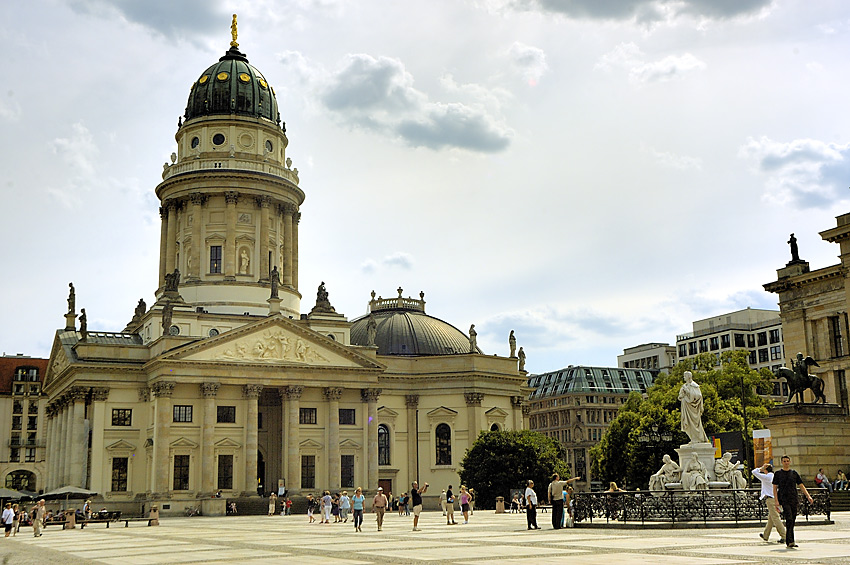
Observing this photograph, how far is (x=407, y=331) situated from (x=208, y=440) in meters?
23.5

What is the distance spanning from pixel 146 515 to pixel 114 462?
666 centimetres

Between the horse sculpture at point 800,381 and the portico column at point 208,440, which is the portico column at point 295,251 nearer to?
the portico column at point 208,440

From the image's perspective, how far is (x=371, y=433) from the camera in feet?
249

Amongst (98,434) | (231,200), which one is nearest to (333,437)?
(98,434)

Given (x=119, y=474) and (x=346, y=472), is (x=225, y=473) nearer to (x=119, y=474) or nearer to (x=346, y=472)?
(x=119, y=474)

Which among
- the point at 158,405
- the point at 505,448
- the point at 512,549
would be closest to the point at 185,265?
the point at 158,405

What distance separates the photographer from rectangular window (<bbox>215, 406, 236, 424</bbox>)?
71.8m

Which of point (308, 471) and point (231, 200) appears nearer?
point (308, 471)

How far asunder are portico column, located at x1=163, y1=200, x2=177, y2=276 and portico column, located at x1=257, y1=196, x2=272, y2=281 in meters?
7.82

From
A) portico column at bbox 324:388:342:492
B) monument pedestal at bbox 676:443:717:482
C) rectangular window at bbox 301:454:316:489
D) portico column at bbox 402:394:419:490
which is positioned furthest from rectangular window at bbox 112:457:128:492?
monument pedestal at bbox 676:443:717:482

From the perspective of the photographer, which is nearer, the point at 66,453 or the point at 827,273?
the point at 827,273

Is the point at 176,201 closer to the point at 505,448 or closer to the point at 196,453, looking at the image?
the point at 196,453

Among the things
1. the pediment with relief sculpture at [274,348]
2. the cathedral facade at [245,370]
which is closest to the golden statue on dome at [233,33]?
the cathedral facade at [245,370]

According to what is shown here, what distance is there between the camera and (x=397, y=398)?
82.2m
